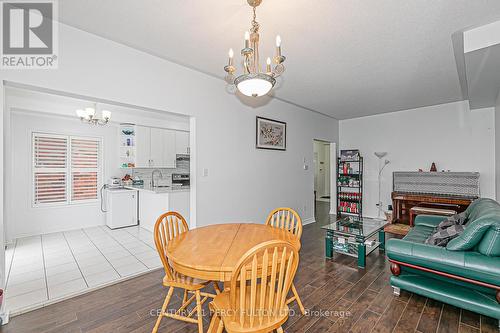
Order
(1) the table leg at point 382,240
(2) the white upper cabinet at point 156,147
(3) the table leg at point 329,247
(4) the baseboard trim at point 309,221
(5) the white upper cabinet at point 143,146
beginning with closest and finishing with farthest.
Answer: (3) the table leg at point 329,247 → (1) the table leg at point 382,240 → (4) the baseboard trim at point 309,221 → (5) the white upper cabinet at point 143,146 → (2) the white upper cabinet at point 156,147

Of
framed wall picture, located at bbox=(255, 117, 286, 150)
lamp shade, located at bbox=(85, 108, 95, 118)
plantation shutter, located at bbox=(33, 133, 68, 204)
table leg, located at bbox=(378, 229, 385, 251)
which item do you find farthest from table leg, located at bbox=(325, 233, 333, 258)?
plantation shutter, located at bbox=(33, 133, 68, 204)

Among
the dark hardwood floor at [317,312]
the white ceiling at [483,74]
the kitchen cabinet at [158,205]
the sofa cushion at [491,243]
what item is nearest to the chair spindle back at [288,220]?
the dark hardwood floor at [317,312]

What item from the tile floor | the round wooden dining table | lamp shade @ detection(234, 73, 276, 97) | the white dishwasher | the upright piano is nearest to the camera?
the round wooden dining table

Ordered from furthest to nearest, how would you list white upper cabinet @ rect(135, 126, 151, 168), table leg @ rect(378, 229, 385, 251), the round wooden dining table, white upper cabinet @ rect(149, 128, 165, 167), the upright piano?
white upper cabinet @ rect(149, 128, 165, 167) → white upper cabinet @ rect(135, 126, 151, 168) → the upright piano → table leg @ rect(378, 229, 385, 251) → the round wooden dining table

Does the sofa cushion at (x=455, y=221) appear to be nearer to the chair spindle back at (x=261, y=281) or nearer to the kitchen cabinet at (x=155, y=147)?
the chair spindle back at (x=261, y=281)

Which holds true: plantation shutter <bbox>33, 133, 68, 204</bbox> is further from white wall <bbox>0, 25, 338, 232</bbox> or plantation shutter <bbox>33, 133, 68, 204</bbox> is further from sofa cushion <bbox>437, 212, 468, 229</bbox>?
sofa cushion <bbox>437, 212, 468, 229</bbox>

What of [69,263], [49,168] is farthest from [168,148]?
[69,263]

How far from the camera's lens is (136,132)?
17.7 ft

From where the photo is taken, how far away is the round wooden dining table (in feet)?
4.56

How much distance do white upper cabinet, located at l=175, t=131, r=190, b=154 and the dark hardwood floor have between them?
3968 millimetres

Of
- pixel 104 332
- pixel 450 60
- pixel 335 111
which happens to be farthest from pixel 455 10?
pixel 104 332

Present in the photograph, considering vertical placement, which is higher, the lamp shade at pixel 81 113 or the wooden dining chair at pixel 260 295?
the lamp shade at pixel 81 113

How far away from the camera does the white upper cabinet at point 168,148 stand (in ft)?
19.3

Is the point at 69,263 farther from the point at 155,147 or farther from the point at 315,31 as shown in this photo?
the point at 315,31
